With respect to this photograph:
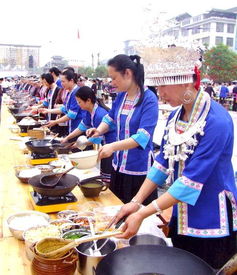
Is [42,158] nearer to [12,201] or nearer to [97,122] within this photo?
[97,122]

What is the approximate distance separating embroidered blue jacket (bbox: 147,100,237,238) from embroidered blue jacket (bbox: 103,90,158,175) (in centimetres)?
79

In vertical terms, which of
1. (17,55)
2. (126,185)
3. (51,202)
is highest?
(17,55)

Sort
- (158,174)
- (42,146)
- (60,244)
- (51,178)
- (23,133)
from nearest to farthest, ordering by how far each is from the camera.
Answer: (60,244) → (158,174) → (51,178) → (42,146) → (23,133)

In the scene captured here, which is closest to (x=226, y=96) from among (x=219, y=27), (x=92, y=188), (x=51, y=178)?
(x=92, y=188)

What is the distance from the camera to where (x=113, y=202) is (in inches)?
83.4

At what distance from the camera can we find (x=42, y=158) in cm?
297

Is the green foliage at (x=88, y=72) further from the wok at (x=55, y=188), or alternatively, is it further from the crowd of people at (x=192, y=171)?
the crowd of people at (x=192, y=171)

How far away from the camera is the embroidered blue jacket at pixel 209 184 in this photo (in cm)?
139

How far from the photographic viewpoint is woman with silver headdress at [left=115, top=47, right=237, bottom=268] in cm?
139

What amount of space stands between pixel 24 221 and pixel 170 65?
3.59 ft

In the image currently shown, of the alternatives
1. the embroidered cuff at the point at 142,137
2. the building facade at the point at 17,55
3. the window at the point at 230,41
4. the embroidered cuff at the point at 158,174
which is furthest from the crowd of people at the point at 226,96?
the building facade at the point at 17,55

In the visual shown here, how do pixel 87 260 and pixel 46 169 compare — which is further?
pixel 46 169

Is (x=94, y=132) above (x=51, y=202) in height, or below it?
above

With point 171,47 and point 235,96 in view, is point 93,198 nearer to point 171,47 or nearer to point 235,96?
point 171,47
